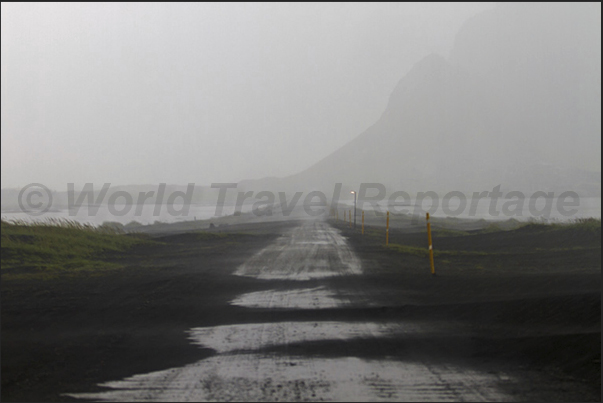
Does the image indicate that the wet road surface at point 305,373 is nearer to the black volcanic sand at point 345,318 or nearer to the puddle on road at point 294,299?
the black volcanic sand at point 345,318

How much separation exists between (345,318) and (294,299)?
2196 mm

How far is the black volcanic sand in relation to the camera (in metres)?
6.70

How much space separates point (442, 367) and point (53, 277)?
1164cm

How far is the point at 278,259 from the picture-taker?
1969 centimetres

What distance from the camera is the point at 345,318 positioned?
9703 mm

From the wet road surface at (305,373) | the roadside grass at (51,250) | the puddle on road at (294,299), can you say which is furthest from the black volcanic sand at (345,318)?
the roadside grass at (51,250)

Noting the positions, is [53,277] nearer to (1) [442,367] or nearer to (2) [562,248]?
(1) [442,367]

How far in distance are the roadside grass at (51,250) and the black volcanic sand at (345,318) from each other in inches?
61.2

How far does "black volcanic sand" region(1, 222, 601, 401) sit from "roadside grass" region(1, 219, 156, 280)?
5.10 ft

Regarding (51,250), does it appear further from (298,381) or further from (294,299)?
(298,381)

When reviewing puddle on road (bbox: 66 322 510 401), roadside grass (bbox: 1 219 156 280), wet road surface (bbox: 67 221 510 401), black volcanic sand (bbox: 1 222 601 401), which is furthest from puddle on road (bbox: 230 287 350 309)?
roadside grass (bbox: 1 219 156 280)

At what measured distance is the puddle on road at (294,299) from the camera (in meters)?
11.0

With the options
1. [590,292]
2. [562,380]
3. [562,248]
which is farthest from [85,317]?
[562,248]

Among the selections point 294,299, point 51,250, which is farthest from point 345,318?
point 51,250
